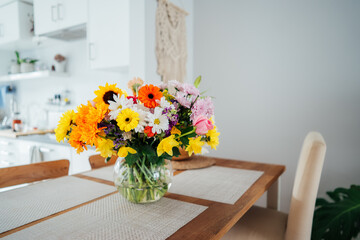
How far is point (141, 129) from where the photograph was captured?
0.78 metres

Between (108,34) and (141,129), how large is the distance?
1.70m

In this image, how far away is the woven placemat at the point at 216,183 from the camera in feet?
3.36

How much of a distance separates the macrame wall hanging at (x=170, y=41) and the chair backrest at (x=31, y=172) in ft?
4.31

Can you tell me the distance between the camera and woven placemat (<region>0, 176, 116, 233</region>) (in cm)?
82

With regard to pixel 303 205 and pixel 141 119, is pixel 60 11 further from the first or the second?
pixel 303 205

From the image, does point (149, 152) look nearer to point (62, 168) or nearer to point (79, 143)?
point (79, 143)

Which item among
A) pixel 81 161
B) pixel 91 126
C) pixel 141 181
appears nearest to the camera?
pixel 91 126

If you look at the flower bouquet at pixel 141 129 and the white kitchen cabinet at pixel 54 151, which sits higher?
the flower bouquet at pixel 141 129

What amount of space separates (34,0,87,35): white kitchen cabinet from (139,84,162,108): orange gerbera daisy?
1952mm

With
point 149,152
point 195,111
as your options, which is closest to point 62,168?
point 149,152

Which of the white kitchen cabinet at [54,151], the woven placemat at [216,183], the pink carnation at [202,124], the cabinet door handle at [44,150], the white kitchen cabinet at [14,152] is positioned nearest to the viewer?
the pink carnation at [202,124]

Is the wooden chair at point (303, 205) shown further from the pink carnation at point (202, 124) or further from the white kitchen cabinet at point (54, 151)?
the white kitchen cabinet at point (54, 151)

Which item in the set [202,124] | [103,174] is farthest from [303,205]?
[103,174]

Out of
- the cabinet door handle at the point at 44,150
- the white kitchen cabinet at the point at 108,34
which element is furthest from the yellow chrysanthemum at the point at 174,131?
the cabinet door handle at the point at 44,150
